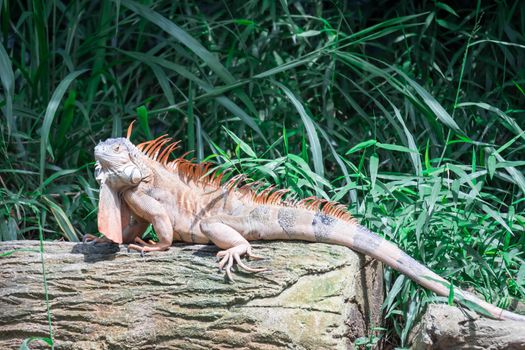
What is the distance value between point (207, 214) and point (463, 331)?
133 centimetres

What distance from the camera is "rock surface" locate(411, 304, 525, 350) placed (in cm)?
387

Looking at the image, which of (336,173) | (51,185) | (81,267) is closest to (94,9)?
(51,185)

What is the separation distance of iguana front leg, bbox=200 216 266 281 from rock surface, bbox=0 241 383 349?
0.05m

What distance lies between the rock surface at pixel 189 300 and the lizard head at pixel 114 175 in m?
0.18

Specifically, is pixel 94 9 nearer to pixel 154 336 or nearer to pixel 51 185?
pixel 51 185

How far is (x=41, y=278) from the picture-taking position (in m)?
4.12

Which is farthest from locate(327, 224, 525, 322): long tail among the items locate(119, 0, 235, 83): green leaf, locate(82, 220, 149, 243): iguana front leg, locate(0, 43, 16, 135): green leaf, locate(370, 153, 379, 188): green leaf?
locate(0, 43, 16, 135): green leaf

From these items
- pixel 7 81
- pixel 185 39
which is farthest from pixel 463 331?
pixel 7 81

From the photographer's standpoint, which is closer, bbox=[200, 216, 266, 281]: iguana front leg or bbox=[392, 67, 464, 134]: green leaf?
bbox=[200, 216, 266, 281]: iguana front leg

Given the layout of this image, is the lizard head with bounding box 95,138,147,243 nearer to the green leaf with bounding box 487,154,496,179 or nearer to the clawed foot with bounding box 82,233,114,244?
the clawed foot with bounding box 82,233,114,244

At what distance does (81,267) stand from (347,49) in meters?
2.94

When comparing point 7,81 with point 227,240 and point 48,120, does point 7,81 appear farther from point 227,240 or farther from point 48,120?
point 227,240

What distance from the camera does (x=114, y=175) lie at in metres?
4.33

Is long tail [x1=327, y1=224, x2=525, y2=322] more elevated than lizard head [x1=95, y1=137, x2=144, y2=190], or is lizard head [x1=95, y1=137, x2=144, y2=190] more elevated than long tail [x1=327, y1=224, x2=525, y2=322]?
lizard head [x1=95, y1=137, x2=144, y2=190]
